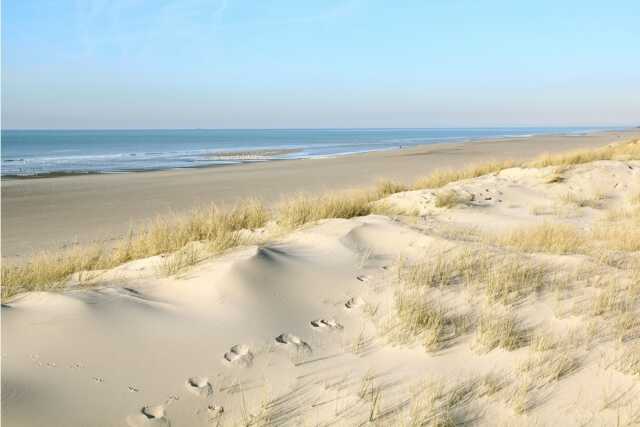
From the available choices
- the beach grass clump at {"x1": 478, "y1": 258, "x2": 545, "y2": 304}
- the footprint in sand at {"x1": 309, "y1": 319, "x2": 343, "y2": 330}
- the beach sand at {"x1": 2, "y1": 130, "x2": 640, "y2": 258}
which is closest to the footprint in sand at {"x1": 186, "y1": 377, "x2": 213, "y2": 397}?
the footprint in sand at {"x1": 309, "y1": 319, "x2": 343, "y2": 330}

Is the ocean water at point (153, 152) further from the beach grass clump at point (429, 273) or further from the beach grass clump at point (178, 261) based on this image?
the beach grass clump at point (429, 273)

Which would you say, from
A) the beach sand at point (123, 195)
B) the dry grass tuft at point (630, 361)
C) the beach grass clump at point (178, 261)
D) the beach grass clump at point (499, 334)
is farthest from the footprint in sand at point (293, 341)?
the beach sand at point (123, 195)

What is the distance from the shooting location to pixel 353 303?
13.4 feet

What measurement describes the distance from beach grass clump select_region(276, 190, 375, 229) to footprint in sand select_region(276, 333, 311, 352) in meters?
3.42

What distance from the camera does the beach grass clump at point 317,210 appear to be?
720 centimetres

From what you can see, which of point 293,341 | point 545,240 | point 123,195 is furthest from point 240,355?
point 123,195

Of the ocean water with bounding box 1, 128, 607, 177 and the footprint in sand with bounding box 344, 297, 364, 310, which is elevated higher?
the ocean water with bounding box 1, 128, 607, 177

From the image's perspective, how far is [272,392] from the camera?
288 cm

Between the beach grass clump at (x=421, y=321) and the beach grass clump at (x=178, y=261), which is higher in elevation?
the beach grass clump at (x=178, y=261)

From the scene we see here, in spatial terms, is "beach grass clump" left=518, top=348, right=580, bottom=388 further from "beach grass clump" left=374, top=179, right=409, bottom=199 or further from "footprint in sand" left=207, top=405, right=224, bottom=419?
"beach grass clump" left=374, top=179, right=409, bottom=199

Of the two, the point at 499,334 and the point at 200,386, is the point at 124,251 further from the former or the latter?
the point at 499,334

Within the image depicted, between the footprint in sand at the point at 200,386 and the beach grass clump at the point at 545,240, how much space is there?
13.5ft

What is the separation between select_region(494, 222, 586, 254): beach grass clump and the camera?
581cm

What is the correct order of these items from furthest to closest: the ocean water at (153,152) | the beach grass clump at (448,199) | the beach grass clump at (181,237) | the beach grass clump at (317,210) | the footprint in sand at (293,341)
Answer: the ocean water at (153,152) → the beach grass clump at (448,199) → the beach grass clump at (317,210) → the beach grass clump at (181,237) → the footprint in sand at (293,341)
